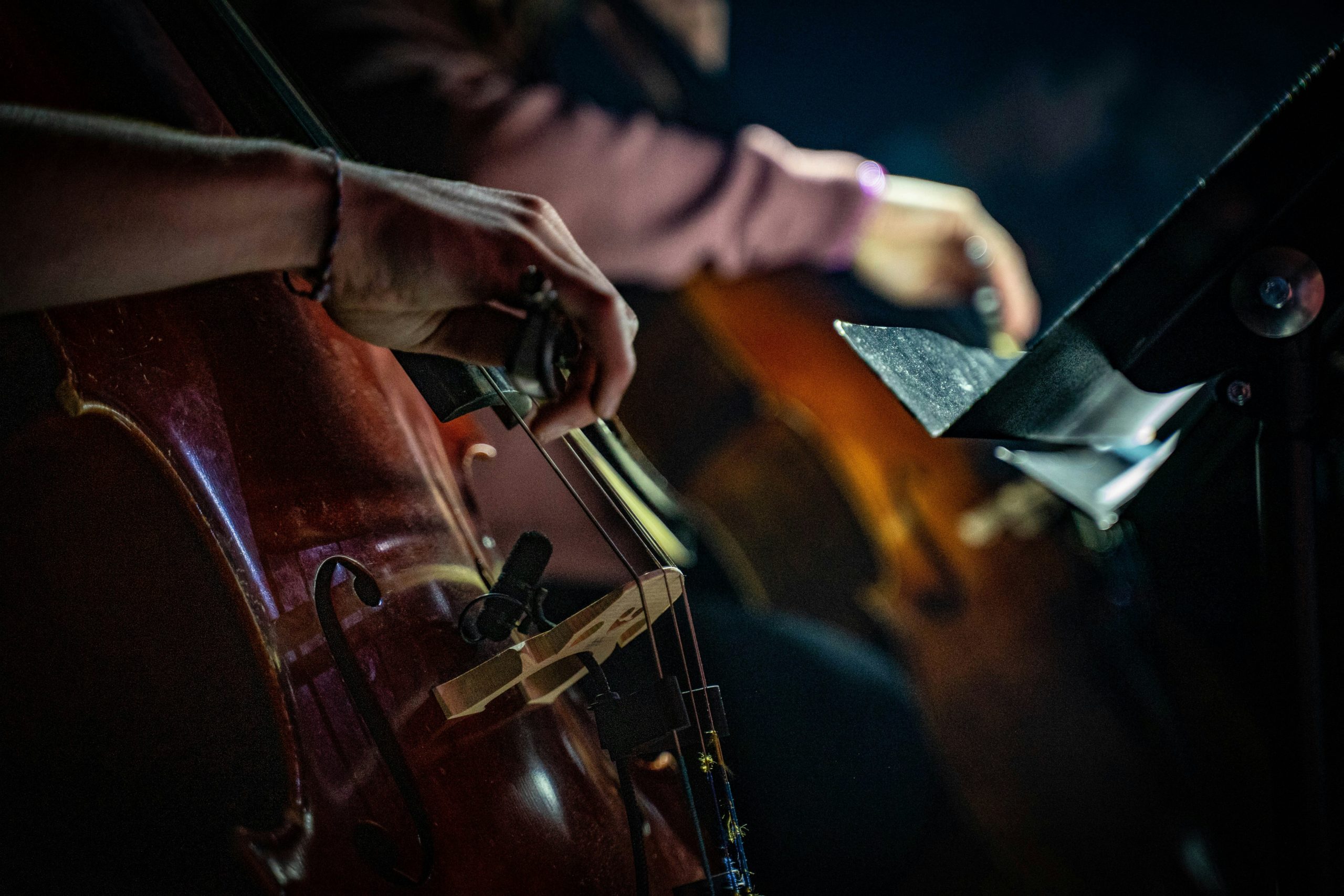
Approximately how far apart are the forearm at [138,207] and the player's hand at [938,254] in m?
0.79

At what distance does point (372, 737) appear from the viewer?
38cm

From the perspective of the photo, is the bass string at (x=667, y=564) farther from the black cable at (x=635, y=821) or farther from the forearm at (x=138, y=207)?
the forearm at (x=138, y=207)

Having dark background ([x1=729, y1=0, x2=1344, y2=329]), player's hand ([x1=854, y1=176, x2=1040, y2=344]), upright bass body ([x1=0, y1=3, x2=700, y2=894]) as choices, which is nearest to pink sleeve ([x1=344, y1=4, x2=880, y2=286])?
player's hand ([x1=854, y1=176, x2=1040, y2=344])

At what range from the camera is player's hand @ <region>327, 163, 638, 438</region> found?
352mm

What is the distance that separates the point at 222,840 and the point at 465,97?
71 cm

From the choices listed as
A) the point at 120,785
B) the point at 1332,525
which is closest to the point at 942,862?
the point at 1332,525

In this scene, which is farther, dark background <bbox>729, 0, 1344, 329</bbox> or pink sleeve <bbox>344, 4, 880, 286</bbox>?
dark background <bbox>729, 0, 1344, 329</bbox>

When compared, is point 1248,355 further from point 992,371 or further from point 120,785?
point 120,785

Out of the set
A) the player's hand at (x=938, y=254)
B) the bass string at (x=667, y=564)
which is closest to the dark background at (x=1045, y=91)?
the player's hand at (x=938, y=254)

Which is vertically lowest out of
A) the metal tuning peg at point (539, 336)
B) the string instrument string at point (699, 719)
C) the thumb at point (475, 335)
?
the string instrument string at point (699, 719)

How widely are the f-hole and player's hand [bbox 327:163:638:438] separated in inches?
4.8

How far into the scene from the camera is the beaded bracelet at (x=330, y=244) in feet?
1.12

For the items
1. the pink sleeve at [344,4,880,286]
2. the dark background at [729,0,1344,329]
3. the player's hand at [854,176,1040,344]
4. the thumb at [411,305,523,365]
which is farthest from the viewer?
the dark background at [729,0,1344,329]

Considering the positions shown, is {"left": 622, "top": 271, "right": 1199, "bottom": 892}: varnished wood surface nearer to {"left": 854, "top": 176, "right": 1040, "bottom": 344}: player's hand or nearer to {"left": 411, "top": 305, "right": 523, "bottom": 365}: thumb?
{"left": 854, "top": 176, "right": 1040, "bottom": 344}: player's hand
